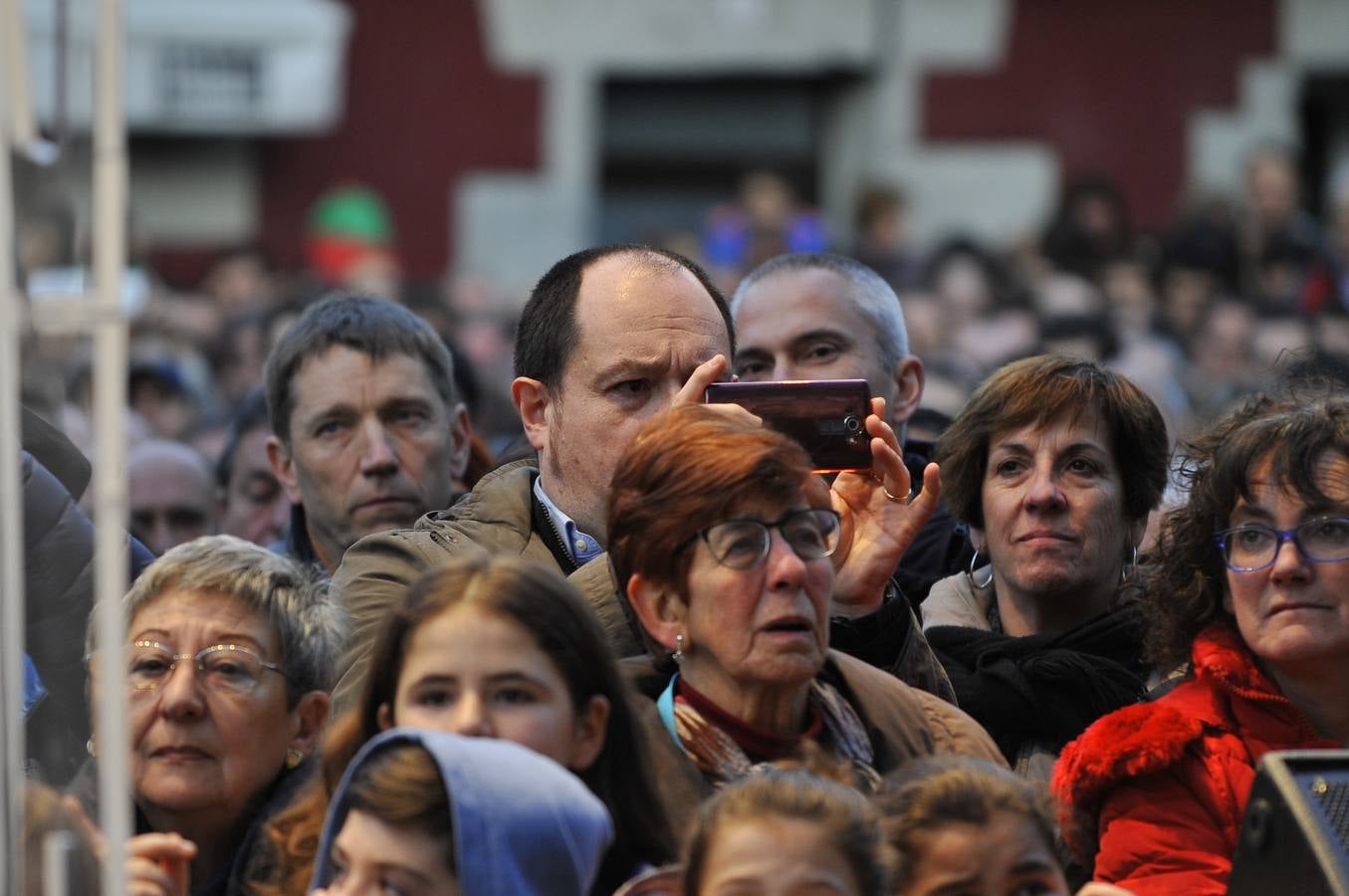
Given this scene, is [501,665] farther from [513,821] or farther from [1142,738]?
[1142,738]

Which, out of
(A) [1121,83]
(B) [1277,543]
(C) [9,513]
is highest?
(A) [1121,83]

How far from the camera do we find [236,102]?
1553cm

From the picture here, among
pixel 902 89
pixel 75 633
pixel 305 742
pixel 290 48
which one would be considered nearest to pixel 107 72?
pixel 75 633

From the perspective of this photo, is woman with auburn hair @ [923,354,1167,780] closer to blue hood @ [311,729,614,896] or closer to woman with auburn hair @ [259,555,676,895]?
woman with auburn hair @ [259,555,676,895]

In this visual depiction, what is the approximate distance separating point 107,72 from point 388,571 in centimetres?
175

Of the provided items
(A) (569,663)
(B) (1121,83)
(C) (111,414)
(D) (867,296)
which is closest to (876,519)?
(A) (569,663)

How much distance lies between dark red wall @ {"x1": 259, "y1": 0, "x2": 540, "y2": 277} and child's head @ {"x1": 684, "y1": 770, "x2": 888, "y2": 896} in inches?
512

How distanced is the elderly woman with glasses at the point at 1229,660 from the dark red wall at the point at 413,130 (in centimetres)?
1217

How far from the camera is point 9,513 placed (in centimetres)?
262

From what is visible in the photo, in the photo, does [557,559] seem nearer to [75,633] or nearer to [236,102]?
[75,633]

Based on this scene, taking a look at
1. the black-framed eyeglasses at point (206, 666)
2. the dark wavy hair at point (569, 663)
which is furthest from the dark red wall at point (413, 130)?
the dark wavy hair at point (569, 663)

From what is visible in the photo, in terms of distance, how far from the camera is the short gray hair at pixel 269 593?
3859 millimetres

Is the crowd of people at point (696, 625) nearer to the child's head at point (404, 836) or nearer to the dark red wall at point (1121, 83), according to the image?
the child's head at point (404, 836)

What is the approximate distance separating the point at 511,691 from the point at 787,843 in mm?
460
